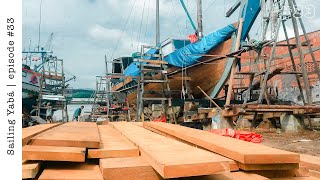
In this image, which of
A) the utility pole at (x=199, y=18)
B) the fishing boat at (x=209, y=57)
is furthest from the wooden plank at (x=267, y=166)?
the utility pole at (x=199, y=18)

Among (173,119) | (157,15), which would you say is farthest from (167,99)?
(157,15)

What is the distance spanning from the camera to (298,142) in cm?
664

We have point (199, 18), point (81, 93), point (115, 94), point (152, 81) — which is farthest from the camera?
point (81, 93)

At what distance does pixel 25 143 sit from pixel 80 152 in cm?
55

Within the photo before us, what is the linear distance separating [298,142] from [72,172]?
6.15m

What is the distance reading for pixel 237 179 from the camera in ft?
5.49

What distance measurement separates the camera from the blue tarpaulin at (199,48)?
1182 centimetres

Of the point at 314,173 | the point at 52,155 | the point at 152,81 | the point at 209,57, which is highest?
the point at 209,57

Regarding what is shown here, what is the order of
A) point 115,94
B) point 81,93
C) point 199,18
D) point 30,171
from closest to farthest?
point 30,171 → point 199,18 → point 115,94 → point 81,93

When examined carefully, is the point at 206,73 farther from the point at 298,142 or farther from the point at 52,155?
the point at 52,155

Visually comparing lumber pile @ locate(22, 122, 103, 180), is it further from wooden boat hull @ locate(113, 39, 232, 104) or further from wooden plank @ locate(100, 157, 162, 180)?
wooden boat hull @ locate(113, 39, 232, 104)

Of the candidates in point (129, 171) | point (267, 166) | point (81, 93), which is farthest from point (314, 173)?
point (81, 93)

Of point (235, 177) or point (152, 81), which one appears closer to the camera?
point (235, 177)

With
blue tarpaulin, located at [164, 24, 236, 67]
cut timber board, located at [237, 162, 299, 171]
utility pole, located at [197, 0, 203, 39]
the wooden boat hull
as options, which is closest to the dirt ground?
cut timber board, located at [237, 162, 299, 171]
